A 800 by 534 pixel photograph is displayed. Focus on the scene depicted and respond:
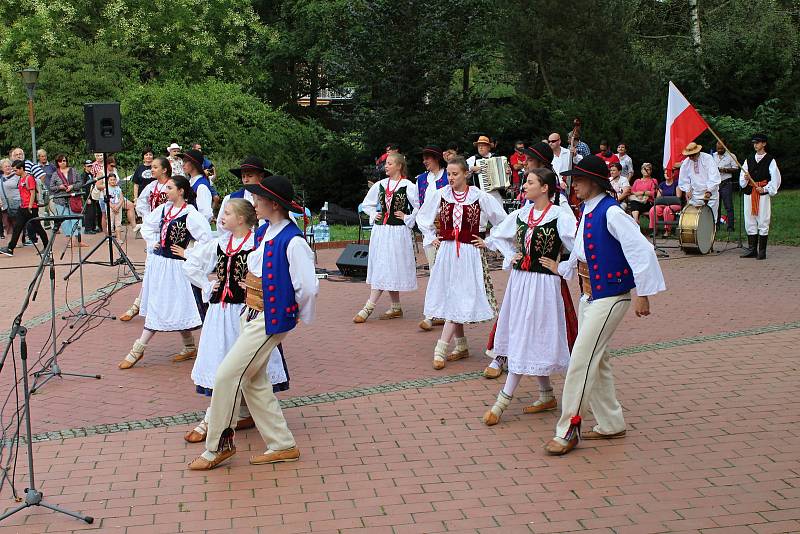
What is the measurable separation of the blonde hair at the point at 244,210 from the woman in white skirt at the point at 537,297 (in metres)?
2.09

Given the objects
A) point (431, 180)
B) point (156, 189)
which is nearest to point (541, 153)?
point (431, 180)

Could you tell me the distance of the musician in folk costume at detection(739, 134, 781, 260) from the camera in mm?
15898

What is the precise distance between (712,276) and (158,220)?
8.79 m

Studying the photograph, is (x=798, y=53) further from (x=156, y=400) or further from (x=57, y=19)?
(x=156, y=400)

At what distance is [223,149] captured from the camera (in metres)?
28.8

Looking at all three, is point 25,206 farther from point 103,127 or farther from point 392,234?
point 392,234

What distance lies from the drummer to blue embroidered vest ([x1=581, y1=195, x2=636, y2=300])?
1106 cm

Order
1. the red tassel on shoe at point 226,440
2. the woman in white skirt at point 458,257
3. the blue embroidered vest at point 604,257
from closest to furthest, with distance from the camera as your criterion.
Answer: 1. the red tassel on shoe at point 226,440
2. the blue embroidered vest at point 604,257
3. the woman in white skirt at point 458,257

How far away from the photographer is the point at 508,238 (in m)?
7.87

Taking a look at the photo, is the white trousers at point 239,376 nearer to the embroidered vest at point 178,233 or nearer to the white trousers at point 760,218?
the embroidered vest at point 178,233

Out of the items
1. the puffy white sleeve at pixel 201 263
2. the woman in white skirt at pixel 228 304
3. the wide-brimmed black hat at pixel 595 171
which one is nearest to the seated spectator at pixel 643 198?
the wide-brimmed black hat at pixel 595 171

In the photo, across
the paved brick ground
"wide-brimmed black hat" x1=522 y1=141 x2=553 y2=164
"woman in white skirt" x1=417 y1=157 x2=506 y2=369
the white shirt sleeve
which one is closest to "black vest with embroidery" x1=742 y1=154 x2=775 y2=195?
the paved brick ground

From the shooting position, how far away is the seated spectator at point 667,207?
60.9 feet

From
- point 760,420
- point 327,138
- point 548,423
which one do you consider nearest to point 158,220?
point 548,423
